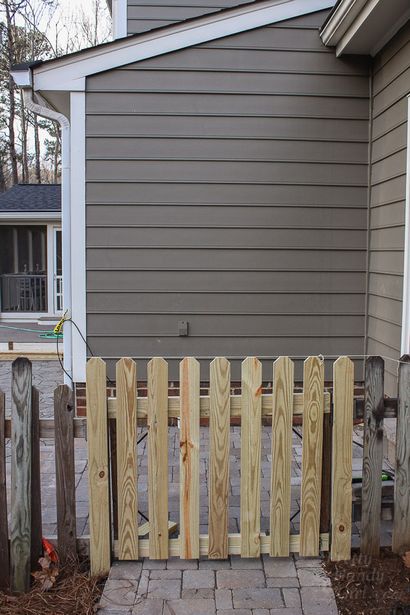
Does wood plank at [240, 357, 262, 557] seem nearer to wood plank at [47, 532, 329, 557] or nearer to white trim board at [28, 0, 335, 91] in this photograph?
wood plank at [47, 532, 329, 557]

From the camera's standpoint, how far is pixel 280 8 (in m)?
4.87

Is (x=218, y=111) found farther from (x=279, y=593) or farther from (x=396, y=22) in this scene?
(x=279, y=593)

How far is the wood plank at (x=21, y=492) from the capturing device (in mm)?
2529

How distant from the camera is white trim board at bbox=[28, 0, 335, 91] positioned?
4.80m

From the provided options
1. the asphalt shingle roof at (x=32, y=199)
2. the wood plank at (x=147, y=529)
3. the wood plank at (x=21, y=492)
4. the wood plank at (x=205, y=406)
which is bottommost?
the wood plank at (x=147, y=529)

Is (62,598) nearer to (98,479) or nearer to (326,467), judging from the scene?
(98,479)

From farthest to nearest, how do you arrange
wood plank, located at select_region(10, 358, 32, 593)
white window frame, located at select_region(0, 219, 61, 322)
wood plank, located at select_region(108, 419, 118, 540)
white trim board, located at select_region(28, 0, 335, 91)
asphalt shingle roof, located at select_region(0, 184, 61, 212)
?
white window frame, located at select_region(0, 219, 61, 322) → asphalt shingle roof, located at select_region(0, 184, 61, 212) → white trim board, located at select_region(28, 0, 335, 91) → wood plank, located at select_region(108, 419, 118, 540) → wood plank, located at select_region(10, 358, 32, 593)

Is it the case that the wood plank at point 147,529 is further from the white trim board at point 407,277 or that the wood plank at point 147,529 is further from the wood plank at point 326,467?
the white trim board at point 407,277

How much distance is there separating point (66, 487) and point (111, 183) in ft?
10.1

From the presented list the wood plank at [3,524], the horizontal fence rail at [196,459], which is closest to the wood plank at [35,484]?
the horizontal fence rail at [196,459]

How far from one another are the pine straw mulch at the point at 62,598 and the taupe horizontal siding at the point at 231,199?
2.63m

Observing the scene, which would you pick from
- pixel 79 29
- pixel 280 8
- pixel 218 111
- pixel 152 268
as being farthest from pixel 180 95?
pixel 79 29

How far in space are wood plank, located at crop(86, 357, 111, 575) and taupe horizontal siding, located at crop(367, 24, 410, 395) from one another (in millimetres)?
2658

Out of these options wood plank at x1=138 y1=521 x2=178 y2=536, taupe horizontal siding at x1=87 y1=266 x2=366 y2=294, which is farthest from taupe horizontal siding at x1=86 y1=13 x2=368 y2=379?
wood plank at x1=138 y1=521 x2=178 y2=536
